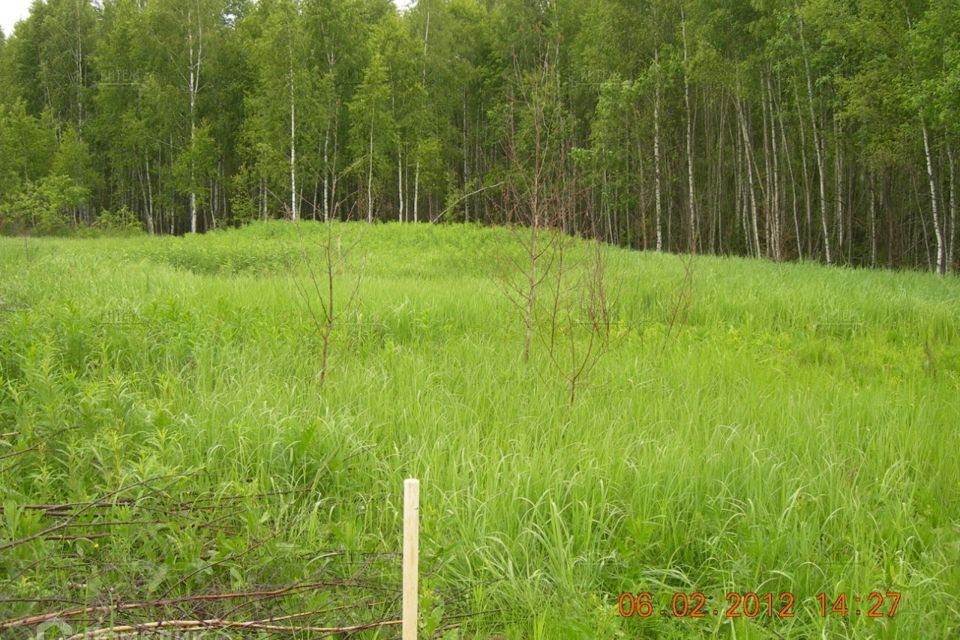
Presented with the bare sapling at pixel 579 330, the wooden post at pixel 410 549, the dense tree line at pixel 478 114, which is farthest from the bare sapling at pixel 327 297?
the dense tree line at pixel 478 114

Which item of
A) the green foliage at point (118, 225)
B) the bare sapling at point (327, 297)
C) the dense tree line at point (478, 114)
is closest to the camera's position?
the bare sapling at point (327, 297)

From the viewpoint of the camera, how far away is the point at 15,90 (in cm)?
4109

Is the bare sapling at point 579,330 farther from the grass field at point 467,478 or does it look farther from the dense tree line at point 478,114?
the dense tree line at point 478,114

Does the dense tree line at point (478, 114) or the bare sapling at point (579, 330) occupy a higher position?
the dense tree line at point (478, 114)

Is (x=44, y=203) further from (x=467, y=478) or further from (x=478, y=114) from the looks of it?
(x=467, y=478)

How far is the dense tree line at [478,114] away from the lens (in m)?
22.0

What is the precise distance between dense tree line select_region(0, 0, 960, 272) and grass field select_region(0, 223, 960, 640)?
52.7 ft

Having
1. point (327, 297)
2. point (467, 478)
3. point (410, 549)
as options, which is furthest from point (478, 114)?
point (410, 549)

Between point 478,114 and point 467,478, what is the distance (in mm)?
37334

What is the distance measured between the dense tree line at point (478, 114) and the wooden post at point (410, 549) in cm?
2018

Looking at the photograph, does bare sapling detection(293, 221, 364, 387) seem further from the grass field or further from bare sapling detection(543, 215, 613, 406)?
bare sapling detection(543, 215, 613, 406)

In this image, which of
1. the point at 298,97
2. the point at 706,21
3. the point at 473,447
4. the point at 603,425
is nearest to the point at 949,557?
the point at 603,425

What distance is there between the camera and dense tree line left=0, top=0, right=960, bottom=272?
72.3 feet

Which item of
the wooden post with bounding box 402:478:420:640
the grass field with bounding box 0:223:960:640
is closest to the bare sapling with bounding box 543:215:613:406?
the grass field with bounding box 0:223:960:640
